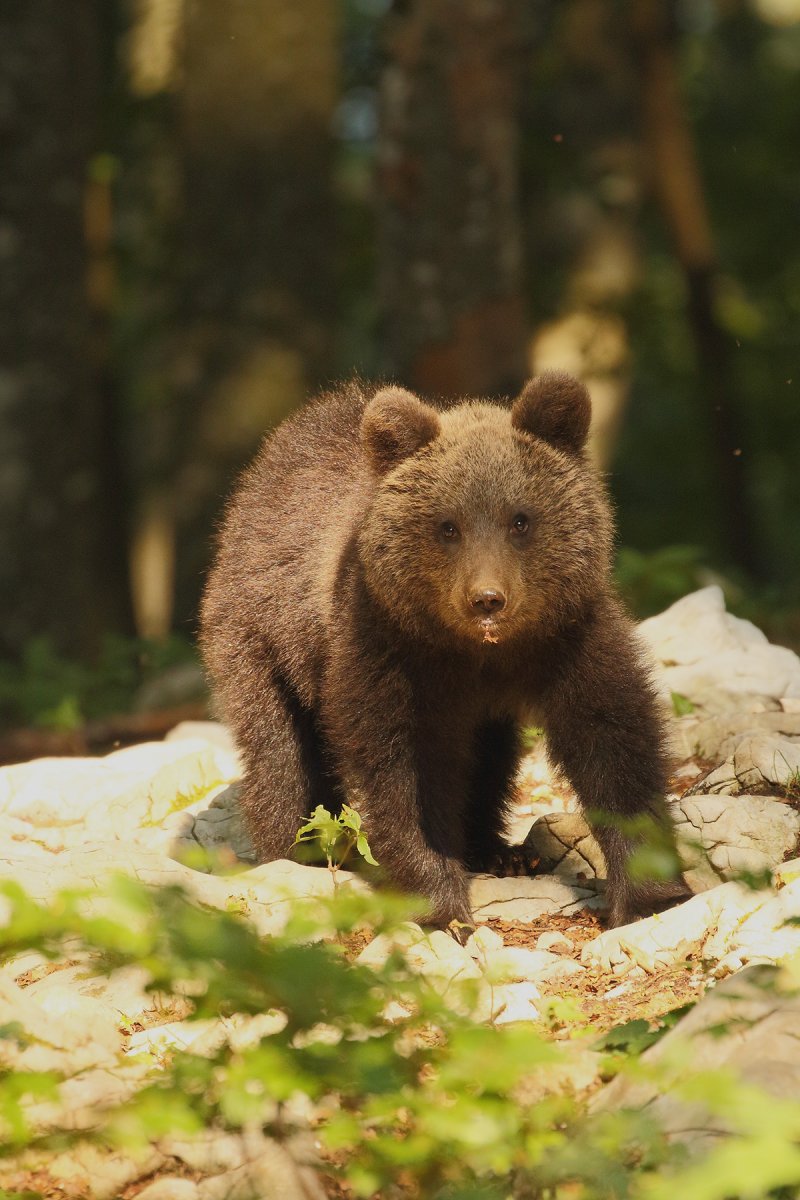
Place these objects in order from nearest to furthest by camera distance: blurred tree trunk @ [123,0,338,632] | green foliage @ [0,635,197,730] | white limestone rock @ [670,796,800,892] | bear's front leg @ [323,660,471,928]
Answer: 1. white limestone rock @ [670,796,800,892]
2. bear's front leg @ [323,660,471,928]
3. green foliage @ [0,635,197,730]
4. blurred tree trunk @ [123,0,338,632]

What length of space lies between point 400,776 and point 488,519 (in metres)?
1.04

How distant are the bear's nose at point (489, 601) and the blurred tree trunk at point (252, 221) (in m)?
9.36

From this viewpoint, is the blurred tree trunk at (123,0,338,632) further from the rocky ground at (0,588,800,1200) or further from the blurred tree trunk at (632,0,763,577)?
the rocky ground at (0,588,800,1200)

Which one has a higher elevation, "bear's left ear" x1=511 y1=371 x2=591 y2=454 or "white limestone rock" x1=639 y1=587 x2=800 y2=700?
"bear's left ear" x1=511 y1=371 x2=591 y2=454

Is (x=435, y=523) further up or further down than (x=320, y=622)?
further up

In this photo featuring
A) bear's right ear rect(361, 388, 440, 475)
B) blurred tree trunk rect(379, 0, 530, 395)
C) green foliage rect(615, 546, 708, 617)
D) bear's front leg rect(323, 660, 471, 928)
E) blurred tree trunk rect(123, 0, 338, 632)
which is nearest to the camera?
bear's front leg rect(323, 660, 471, 928)

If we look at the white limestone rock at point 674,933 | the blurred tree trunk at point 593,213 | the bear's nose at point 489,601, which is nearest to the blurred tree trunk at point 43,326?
the blurred tree trunk at point 593,213

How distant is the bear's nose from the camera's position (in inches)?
226

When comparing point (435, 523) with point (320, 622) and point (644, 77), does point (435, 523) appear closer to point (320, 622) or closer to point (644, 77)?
point (320, 622)

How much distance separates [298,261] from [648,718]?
9.79m

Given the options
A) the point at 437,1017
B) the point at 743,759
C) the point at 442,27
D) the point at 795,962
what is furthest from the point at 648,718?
the point at 442,27

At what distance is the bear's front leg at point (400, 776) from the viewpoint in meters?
6.13

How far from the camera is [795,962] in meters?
4.20

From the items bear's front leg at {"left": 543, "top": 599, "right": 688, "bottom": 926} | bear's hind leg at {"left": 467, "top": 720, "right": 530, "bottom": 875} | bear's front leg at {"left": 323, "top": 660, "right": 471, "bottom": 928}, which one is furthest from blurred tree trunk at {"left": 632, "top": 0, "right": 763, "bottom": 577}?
bear's front leg at {"left": 323, "top": 660, "right": 471, "bottom": 928}
